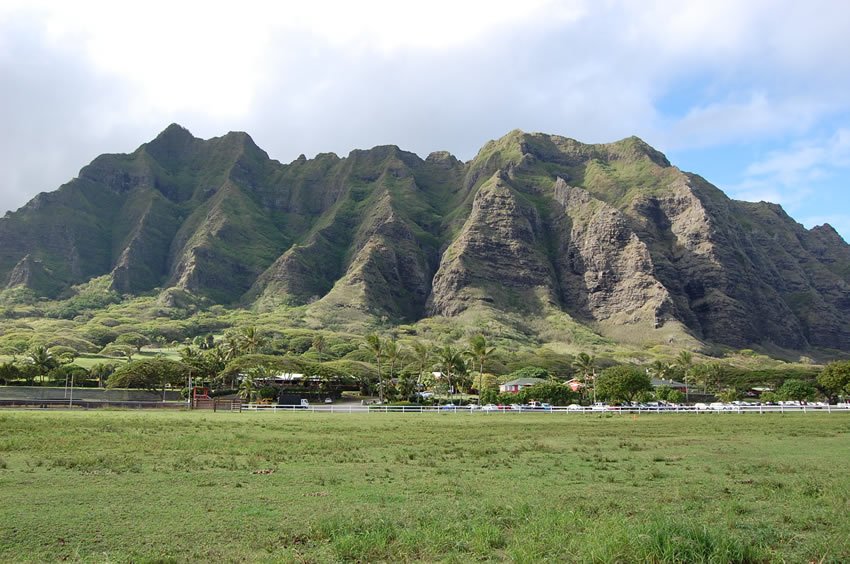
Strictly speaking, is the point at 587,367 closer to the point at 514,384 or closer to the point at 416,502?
the point at 514,384

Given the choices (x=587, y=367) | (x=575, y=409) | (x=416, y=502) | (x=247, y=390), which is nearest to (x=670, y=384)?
(x=587, y=367)

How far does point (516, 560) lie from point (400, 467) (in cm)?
1377

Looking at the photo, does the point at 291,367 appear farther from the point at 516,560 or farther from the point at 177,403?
the point at 516,560

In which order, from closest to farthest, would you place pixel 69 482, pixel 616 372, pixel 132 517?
pixel 132 517, pixel 69 482, pixel 616 372

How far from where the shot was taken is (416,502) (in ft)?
59.0

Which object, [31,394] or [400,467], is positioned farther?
[31,394]

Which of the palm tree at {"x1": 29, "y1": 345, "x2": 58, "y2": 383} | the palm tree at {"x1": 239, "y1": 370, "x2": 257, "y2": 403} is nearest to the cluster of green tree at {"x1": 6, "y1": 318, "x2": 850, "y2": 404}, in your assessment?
the palm tree at {"x1": 29, "y1": 345, "x2": 58, "y2": 383}

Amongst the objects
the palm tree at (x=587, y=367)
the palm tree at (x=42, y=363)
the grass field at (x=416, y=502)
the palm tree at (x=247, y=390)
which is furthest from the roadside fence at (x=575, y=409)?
the grass field at (x=416, y=502)

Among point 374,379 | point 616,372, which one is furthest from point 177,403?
point 616,372

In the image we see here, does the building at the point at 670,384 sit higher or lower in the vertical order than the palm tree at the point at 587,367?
lower

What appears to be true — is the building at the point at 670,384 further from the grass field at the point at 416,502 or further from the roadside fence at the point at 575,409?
the grass field at the point at 416,502

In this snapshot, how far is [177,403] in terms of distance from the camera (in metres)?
96.8

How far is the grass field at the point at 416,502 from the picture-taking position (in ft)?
42.4

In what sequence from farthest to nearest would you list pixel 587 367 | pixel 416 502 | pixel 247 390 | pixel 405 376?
pixel 405 376
pixel 587 367
pixel 247 390
pixel 416 502
